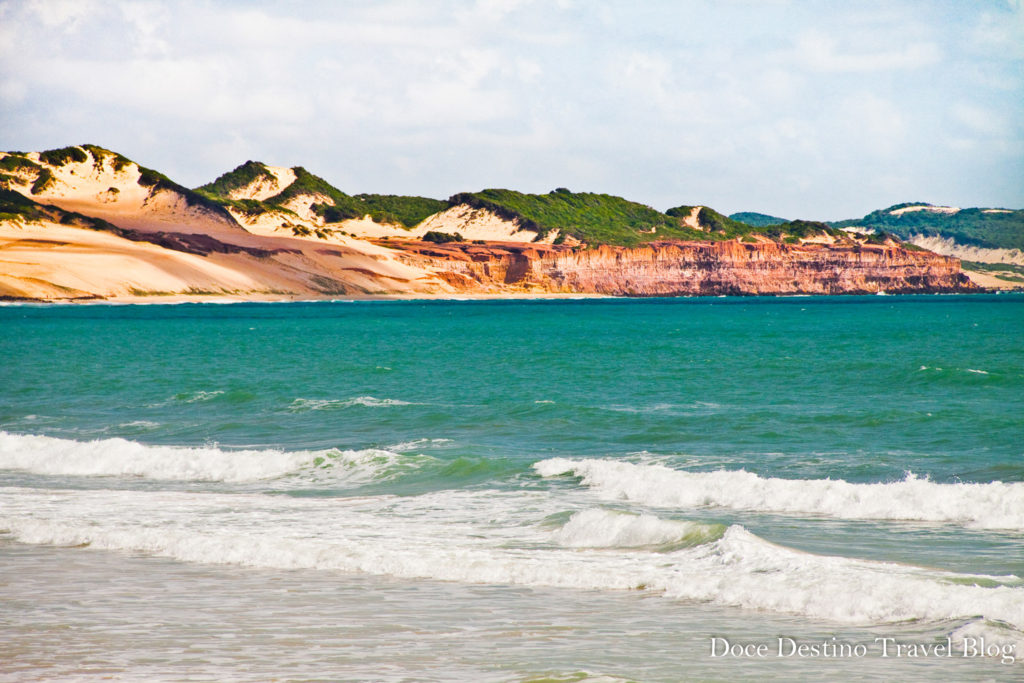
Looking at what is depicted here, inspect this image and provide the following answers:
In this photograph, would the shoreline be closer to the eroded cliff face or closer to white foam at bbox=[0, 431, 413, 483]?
the eroded cliff face

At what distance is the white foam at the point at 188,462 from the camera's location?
18.8 m

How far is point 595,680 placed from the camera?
7.77 metres

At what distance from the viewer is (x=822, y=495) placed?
1525 centimetres

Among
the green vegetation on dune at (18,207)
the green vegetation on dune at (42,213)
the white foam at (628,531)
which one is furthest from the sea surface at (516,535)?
the green vegetation on dune at (18,207)

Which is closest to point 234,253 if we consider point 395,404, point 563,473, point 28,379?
point 28,379

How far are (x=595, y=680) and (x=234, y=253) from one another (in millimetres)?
180157

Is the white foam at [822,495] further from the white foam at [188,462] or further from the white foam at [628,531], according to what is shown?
the white foam at [188,462]

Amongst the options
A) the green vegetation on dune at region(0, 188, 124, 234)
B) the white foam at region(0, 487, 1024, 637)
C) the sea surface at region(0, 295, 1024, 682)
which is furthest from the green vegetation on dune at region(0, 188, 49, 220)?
the white foam at region(0, 487, 1024, 637)

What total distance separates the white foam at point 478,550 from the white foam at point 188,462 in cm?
221

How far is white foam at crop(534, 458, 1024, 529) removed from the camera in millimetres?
14266

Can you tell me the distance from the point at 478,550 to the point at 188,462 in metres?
9.46

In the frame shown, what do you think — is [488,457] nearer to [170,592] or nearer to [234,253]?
[170,592]

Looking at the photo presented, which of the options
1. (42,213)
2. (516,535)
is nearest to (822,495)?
(516,535)

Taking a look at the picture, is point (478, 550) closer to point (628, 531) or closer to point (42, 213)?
point (628, 531)
